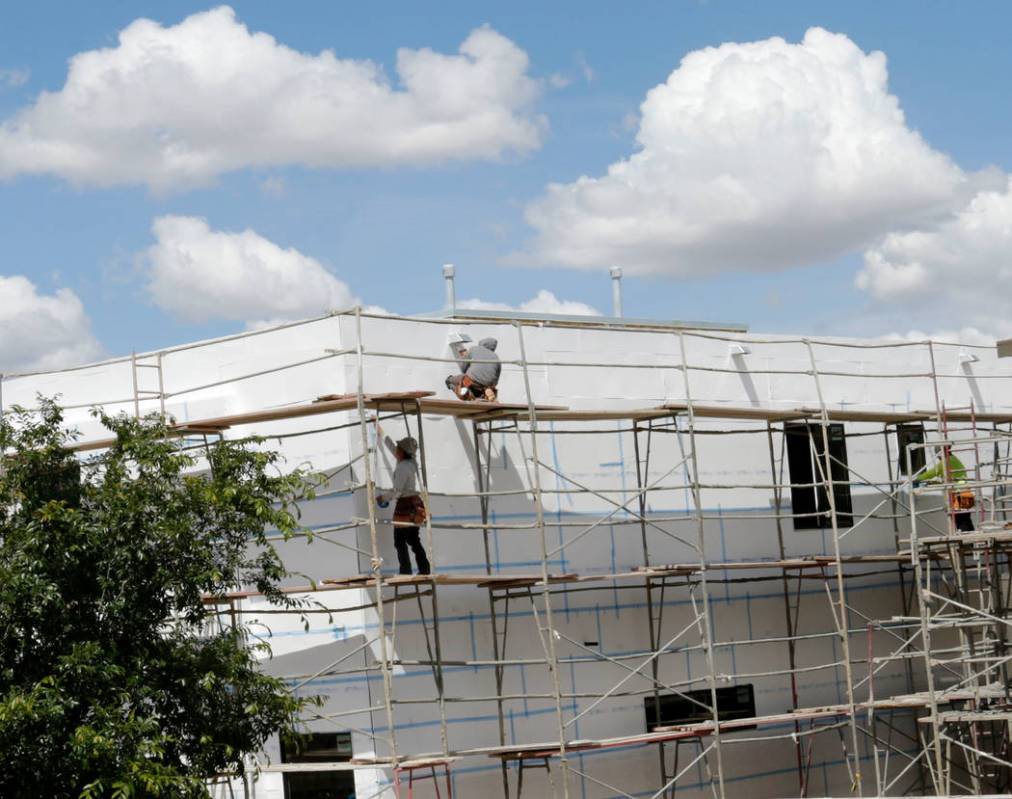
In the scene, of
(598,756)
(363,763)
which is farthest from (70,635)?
(598,756)

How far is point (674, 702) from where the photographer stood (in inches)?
780

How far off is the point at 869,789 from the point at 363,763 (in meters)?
9.25

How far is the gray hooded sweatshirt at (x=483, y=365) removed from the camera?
17.8m

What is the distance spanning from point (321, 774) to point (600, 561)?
4.37 m

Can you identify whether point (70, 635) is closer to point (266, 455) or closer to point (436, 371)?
point (266, 455)

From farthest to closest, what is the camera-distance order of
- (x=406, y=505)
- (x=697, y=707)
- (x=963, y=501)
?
(x=963, y=501)
(x=697, y=707)
(x=406, y=505)

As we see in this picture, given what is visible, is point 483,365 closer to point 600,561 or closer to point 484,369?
point 484,369

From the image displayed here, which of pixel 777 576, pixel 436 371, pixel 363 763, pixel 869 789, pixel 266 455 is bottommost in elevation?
pixel 869 789

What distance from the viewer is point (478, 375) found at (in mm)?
17828

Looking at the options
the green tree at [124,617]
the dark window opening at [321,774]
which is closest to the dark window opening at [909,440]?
the dark window opening at [321,774]

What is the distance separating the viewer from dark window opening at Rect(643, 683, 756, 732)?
64.0 feet

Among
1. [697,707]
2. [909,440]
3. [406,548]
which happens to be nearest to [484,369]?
[406,548]

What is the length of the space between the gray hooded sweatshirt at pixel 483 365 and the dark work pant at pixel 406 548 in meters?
2.04

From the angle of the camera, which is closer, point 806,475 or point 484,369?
point 484,369
